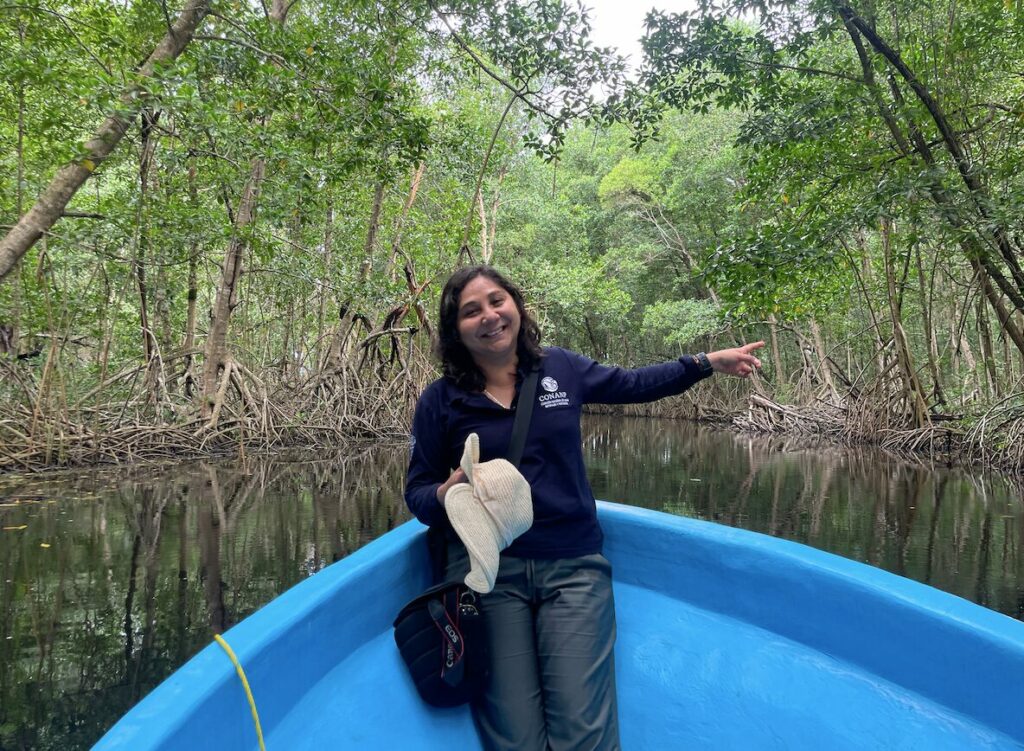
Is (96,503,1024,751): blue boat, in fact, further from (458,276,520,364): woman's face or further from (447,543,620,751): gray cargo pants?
(458,276,520,364): woman's face

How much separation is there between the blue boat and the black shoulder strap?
433 millimetres

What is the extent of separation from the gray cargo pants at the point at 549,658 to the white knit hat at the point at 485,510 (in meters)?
0.09

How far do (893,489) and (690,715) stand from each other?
3891mm

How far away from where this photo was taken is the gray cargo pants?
988mm

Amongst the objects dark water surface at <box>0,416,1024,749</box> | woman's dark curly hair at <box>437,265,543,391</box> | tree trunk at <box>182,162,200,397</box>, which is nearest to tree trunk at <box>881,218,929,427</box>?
dark water surface at <box>0,416,1024,749</box>

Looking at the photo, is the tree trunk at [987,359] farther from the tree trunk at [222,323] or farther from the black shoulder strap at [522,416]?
the tree trunk at [222,323]

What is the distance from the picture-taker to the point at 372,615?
1297mm

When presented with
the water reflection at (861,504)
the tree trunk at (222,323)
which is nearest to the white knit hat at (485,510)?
the water reflection at (861,504)

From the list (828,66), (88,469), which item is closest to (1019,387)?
(828,66)

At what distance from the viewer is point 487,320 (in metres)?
1.27

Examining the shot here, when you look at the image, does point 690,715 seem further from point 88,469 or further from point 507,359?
point 88,469

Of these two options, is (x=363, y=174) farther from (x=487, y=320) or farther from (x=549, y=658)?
(x=549, y=658)

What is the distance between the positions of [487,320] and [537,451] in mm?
313

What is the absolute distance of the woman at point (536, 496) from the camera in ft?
3.34
